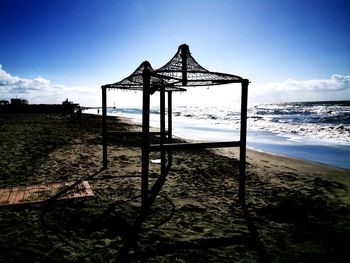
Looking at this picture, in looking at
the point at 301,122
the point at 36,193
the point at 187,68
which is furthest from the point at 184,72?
the point at 301,122

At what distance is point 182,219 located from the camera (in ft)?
17.5

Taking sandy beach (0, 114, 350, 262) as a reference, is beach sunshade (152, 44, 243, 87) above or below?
above

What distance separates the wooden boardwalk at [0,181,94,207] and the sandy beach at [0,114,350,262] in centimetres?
23

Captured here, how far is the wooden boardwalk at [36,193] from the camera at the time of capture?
5.77m

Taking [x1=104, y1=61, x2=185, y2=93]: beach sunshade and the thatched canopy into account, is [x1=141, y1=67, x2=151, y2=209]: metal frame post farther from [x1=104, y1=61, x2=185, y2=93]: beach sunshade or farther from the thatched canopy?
[x1=104, y1=61, x2=185, y2=93]: beach sunshade

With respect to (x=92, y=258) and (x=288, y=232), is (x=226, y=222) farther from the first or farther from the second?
(x=92, y=258)

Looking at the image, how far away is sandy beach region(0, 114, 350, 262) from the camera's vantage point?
4.12 metres

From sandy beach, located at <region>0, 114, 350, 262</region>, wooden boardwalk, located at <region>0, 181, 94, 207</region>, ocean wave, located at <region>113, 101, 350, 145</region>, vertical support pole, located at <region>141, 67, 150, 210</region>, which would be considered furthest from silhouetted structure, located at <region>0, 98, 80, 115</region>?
vertical support pole, located at <region>141, 67, 150, 210</region>

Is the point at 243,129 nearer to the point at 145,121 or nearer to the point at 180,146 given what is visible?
the point at 180,146

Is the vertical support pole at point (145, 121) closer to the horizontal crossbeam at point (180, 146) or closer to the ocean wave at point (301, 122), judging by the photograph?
the horizontal crossbeam at point (180, 146)

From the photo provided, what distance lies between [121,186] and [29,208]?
232 centimetres

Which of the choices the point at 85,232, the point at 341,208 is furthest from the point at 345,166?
the point at 85,232

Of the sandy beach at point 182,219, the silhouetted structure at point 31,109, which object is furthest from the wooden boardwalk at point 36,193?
the silhouetted structure at point 31,109

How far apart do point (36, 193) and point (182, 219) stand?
11.7 ft
